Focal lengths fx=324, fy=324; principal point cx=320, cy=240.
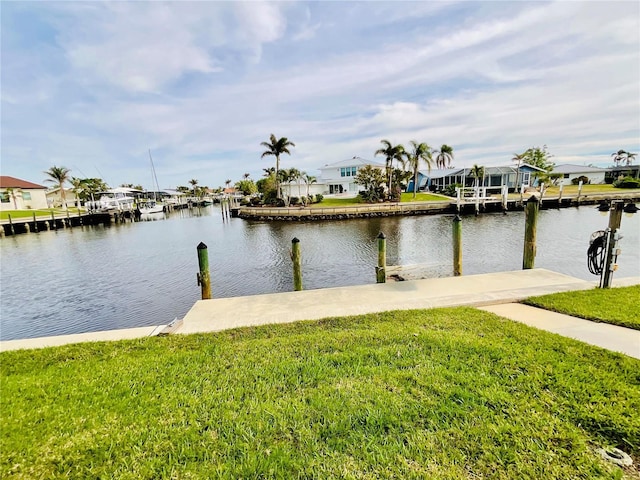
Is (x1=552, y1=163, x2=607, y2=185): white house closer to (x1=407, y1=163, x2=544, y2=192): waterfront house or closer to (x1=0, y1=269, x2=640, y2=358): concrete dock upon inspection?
(x1=407, y1=163, x2=544, y2=192): waterfront house

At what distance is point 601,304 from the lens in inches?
234

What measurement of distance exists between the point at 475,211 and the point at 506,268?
27619 millimetres

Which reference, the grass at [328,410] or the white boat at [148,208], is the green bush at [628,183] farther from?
the white boat at [148,208]

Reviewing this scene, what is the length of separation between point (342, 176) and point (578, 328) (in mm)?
54504

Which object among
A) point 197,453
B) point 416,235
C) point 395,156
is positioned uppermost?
point 395,156

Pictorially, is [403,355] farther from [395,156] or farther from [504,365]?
[395,156]

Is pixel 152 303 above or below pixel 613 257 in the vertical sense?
below

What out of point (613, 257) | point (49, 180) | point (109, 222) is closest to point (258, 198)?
point (109, 222)

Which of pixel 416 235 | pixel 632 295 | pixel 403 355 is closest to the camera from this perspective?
pixel 403 355

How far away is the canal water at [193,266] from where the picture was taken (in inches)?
412

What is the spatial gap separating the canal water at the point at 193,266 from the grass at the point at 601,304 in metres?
4.20

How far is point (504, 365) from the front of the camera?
3773 millimetres

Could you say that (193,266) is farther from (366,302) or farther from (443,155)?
(443,155)

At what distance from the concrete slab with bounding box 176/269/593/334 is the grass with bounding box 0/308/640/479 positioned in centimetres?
162
